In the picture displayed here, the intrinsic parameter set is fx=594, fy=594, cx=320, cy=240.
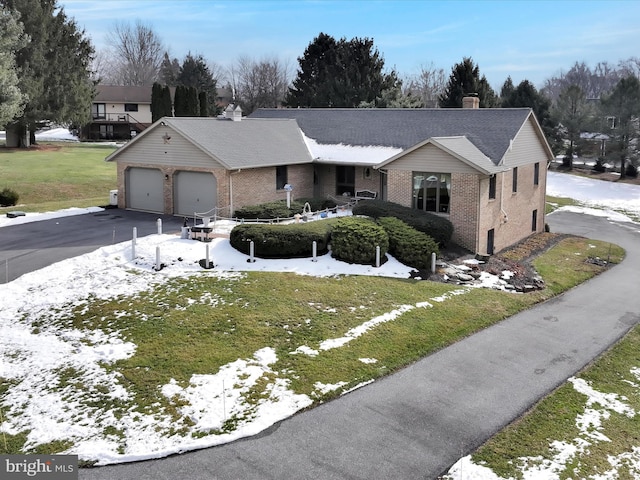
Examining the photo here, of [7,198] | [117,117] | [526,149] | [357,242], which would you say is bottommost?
[357,242]

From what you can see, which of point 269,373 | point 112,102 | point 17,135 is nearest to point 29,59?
point 17,135

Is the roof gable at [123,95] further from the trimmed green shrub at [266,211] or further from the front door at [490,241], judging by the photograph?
the front door at [490,241]

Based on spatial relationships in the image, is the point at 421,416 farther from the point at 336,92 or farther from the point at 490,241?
the point at 336,92

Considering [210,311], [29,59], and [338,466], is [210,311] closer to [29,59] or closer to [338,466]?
[338,466]

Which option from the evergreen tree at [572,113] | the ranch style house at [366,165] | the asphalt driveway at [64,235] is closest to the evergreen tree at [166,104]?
the ranch style house at [366,165]

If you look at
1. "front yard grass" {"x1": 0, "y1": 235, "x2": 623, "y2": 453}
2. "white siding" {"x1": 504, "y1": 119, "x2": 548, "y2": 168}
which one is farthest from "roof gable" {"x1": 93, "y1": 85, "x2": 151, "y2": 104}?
"front yard grass" {"x1": 0, "y1": 235, "x2": 623, "y2": 453}

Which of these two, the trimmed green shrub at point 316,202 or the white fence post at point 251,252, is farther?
the trimmed green shrub at point 316,202

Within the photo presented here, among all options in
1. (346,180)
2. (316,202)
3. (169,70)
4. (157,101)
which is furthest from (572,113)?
(169,70)
